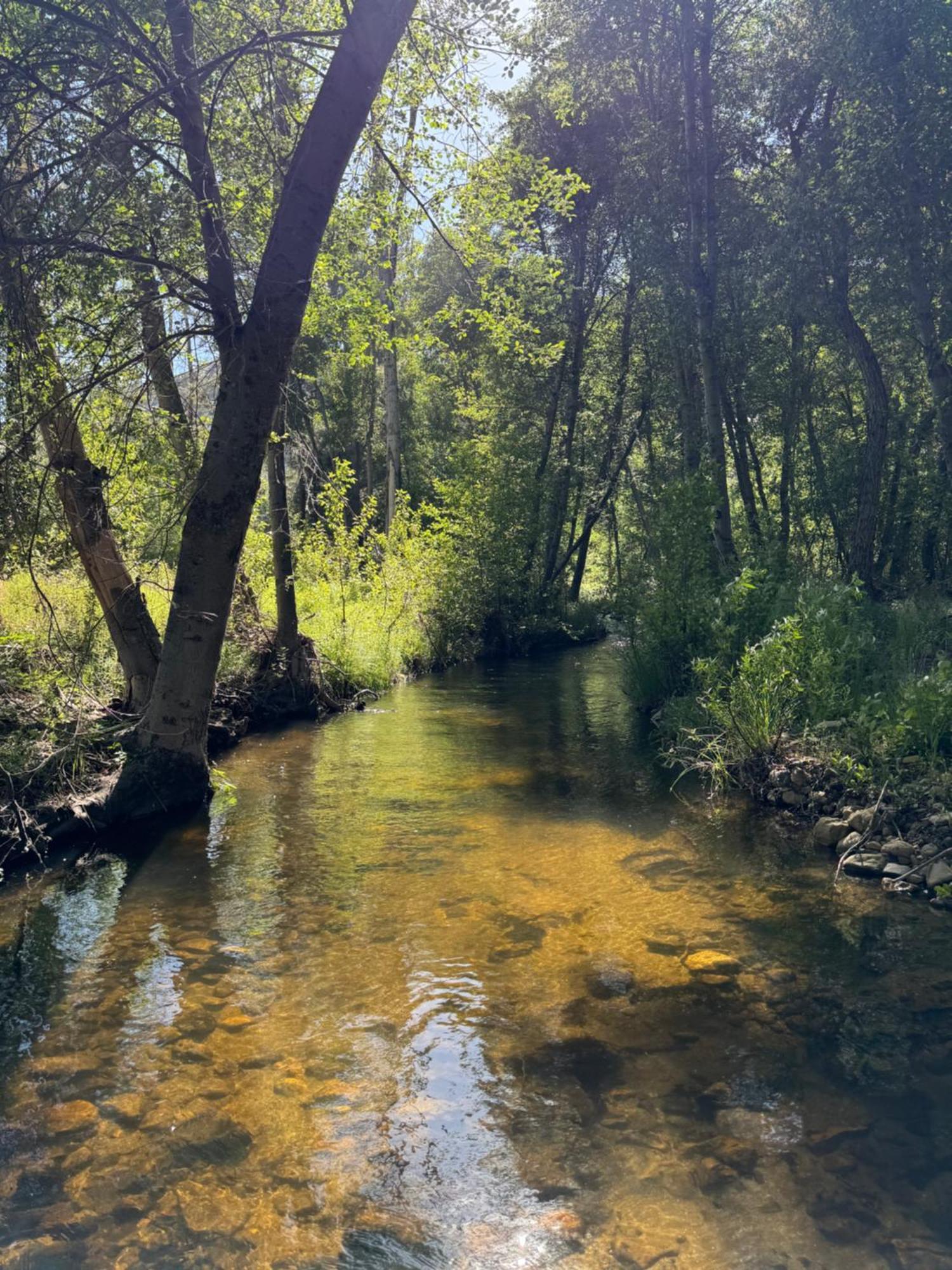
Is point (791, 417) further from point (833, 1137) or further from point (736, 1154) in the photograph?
point (736, 1154)

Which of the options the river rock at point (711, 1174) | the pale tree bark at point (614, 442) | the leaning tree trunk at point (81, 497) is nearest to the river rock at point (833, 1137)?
the river rock at point (711, 1174)

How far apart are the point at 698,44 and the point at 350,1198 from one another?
18170mm

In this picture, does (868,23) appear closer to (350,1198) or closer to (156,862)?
(156,862)

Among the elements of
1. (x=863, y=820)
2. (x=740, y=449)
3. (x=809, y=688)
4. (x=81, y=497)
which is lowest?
(x=863, y=820)

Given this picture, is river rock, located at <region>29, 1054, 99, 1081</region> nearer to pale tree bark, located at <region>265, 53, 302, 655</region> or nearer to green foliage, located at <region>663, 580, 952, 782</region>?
green foliage, located at <region>663, 580, 952, 782</region>

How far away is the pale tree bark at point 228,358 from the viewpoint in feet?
22.5

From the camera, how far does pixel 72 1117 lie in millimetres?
3549

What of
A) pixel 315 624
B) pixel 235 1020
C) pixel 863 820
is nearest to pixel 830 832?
pixel 863 820

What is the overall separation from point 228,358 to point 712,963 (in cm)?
612

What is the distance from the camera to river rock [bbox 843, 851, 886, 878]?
6133 mm

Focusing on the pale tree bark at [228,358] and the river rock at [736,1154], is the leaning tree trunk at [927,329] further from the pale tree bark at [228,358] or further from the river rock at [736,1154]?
the river rock at [736,1154]

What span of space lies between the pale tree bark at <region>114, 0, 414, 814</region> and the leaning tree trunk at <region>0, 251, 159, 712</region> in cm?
85

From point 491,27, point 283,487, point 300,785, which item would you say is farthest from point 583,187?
point 300,785

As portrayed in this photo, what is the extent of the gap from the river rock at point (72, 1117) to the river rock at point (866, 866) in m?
5.07
